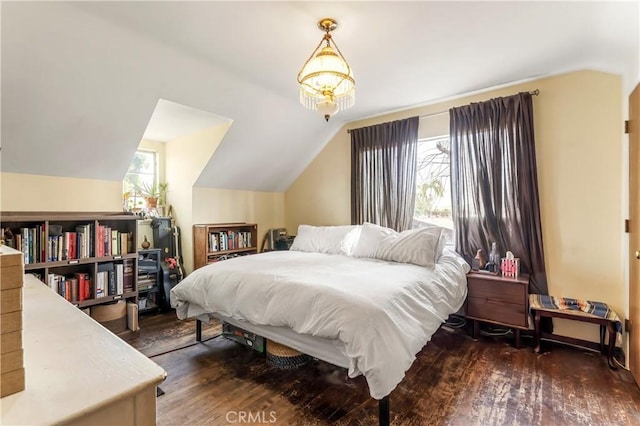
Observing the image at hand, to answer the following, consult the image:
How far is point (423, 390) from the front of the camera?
79.5 inches

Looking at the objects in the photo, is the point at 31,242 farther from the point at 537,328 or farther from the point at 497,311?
the point at 537,328

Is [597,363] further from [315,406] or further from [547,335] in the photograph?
[315,406]

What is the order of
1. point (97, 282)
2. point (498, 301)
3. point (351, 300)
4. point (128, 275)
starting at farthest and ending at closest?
point (128, 275), point (97, 282), point (498, 301), point (351, 300)

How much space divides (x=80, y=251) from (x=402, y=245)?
3.04 m

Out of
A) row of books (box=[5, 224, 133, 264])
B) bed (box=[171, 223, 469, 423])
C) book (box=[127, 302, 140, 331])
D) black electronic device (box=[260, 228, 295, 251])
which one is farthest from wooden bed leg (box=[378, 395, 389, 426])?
black electronic device (box=[260, 228, 295, 251])

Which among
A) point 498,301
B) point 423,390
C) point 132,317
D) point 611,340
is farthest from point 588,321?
point 132,317

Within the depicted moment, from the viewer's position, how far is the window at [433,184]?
3527 millimetres

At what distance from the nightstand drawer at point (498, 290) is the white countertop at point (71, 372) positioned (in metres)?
2.85

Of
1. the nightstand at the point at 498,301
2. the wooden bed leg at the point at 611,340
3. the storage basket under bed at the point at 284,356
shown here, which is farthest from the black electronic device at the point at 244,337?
the wooden bed leg at the point at 611,340

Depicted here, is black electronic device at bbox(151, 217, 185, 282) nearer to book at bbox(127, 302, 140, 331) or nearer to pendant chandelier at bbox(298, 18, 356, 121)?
book at bbox(127, 302, 140, 331)

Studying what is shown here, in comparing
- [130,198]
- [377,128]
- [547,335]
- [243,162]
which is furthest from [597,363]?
[130,198]

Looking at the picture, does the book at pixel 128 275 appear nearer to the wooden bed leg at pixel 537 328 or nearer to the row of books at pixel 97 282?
the row of books at pixel 97 282

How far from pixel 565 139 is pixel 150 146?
4795 mm

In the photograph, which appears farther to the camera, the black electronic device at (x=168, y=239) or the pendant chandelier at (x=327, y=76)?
the black electronic device at (x=168, y=239)
